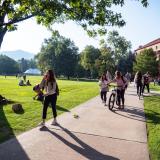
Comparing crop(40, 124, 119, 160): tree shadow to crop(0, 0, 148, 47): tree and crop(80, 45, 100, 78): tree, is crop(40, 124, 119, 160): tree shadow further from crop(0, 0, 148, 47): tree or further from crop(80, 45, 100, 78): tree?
crop(80, 45, 100, 78): tree

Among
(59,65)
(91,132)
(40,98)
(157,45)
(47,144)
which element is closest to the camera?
(47,144)

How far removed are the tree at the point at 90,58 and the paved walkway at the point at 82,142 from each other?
87654mm

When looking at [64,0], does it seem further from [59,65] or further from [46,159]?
[59,65]

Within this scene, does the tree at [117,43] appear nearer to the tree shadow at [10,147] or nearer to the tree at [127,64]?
the tree at [127,64]

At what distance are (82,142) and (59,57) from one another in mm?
92803

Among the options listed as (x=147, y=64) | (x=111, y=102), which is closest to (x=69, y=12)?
(x=111, y=102)

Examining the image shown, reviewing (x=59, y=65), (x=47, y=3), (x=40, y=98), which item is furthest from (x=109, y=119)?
(x=59, y=65)

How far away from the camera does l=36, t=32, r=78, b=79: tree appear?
100 metres

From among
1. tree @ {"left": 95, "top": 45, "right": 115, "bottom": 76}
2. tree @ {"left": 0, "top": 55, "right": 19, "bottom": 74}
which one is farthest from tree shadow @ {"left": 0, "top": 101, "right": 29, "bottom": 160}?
tree @ {"left": 0, "top": 55, "right": 19, "bottom": 74}

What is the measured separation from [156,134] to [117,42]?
69175 mm

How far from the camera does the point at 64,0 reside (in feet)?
43.4

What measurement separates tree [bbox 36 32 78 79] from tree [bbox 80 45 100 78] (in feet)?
14.1

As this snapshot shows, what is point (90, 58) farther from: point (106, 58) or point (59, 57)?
point (106, 58)

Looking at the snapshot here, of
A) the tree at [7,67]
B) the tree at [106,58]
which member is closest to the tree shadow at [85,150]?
the tree at [106,58]
